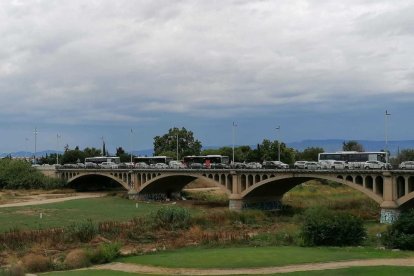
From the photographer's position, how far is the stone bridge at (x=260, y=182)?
6656 cm

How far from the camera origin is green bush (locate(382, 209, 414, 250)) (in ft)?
137

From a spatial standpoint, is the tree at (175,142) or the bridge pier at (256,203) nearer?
the bridge pier at (256,203)

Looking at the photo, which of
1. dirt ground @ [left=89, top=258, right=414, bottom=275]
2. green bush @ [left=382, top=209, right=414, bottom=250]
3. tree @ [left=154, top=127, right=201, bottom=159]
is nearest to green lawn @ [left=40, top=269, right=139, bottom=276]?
dirt ground @ [left=89, top=258, right=414, bottom=275]

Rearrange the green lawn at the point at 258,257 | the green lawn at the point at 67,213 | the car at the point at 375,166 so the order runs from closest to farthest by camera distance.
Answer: the green lawn at the point at 258,257 → the green lawn at the point at 67,213 → the car at the point at 375,166

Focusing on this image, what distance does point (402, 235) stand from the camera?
42.7 m

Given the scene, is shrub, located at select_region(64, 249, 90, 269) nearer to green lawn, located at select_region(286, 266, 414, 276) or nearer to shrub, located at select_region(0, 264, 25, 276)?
shrub, located at select_region(0, 264, 25, 276)

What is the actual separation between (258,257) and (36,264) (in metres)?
14.6

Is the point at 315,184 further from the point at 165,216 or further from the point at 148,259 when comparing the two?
the point at 148,259

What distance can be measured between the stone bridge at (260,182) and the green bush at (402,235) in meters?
20.8

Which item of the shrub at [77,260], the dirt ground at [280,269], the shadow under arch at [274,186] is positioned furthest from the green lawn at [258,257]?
the shadow under arch at [274,186]

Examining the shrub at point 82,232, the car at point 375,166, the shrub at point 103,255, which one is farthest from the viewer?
the car at point 375,166

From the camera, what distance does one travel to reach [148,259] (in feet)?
130

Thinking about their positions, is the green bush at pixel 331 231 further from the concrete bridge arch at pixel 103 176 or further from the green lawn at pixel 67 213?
the concrete bridge arch at pixel 103 176

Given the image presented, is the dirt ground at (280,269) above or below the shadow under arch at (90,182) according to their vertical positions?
below
